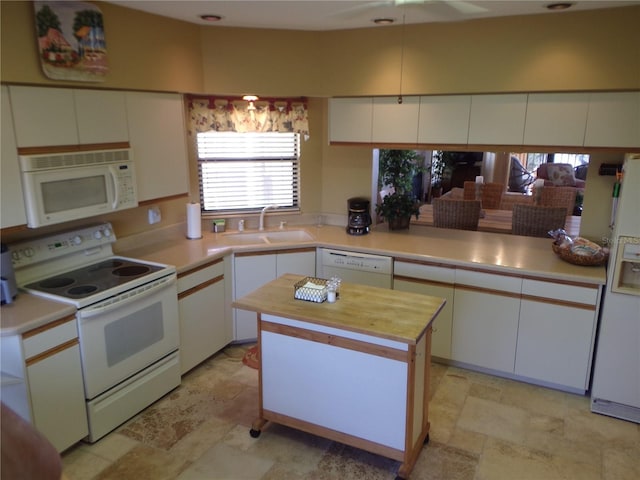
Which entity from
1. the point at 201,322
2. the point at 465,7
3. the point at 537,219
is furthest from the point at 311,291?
the point at 537,219

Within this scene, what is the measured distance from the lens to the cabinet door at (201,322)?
11.3 feet

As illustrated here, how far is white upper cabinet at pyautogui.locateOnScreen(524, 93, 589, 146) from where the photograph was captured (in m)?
3.24

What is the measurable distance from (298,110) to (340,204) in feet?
3.12

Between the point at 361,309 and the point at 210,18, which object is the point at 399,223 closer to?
the point at 361,309

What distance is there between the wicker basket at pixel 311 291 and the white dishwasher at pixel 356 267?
1014mm

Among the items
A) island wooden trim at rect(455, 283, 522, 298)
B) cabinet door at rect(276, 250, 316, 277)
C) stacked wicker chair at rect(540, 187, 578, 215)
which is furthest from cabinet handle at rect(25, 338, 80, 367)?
stacked wicker chair at rect(540, 187, 578, 215)

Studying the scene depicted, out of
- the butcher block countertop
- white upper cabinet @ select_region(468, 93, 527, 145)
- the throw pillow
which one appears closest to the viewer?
the butcher block countertop

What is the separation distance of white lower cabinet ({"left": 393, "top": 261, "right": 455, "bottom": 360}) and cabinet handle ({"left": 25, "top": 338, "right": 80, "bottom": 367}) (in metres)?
2.22

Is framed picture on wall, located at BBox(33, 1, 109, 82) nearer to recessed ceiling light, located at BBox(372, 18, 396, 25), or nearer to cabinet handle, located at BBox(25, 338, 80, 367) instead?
cabinet handle, located at BBox(25, 338, 80, 367)

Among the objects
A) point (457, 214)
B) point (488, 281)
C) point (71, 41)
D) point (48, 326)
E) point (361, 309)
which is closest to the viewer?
point (48, 326)

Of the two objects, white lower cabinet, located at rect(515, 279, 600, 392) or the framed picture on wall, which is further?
white lower cabinet, located at rect(515, 279, 600, 392)

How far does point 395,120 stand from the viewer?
3.82 m

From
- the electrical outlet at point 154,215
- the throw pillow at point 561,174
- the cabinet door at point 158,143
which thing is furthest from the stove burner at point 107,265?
the throw pillow at point 561,174

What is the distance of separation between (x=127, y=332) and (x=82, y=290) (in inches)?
14.3
